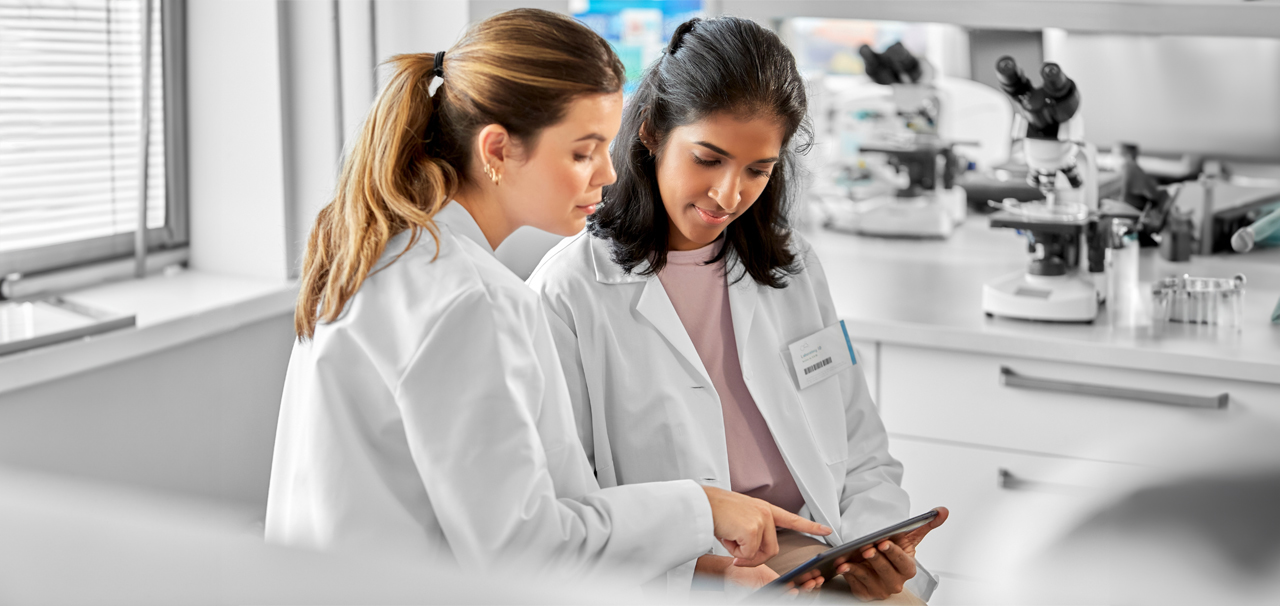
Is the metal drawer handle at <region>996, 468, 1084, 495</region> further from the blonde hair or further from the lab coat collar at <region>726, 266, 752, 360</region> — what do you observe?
the blonde hair

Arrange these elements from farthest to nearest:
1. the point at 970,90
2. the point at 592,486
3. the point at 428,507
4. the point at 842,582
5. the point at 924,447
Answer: the point at 970,90 → the point at 924,447 → the point at 842,582 → the point at 592,486 → the point at 428,507

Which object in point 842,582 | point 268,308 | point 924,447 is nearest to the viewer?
point 842,582

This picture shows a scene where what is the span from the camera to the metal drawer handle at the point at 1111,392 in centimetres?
183

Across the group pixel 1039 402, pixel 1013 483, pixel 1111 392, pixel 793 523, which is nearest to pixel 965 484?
pixel 1013 483

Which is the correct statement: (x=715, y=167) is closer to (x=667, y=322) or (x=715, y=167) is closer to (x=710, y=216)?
(x=710, y=216)

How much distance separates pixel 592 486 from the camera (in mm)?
1126

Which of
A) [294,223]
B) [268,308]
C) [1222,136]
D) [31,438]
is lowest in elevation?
[31,438]

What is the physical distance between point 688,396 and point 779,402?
0.14m

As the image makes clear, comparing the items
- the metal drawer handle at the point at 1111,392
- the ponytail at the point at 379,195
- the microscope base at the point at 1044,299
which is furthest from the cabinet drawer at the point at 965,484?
the ponytail at the point at 379,195

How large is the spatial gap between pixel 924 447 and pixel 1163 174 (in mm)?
975

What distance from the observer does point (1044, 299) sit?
204 cm

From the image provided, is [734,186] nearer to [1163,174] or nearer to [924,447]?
[924,447]

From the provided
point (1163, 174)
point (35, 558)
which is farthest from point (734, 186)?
point (1163, 174)

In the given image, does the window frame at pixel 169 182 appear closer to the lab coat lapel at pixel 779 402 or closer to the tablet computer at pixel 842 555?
the lab coat lapel at pixel 779 402
